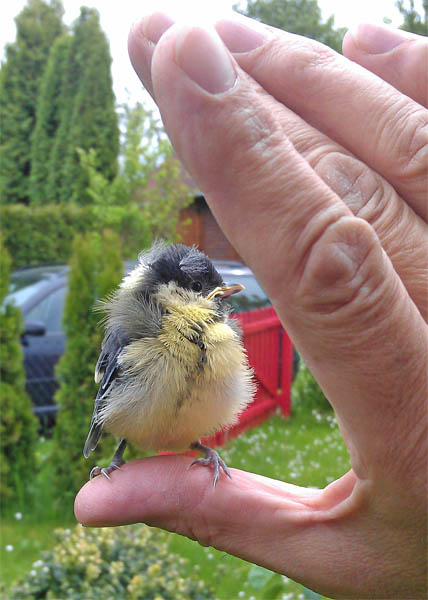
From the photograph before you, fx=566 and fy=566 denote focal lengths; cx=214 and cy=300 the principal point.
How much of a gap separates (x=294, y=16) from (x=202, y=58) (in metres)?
3.60

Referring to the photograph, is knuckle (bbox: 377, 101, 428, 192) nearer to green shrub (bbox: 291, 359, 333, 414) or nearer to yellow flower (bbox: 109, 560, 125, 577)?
yellow flower (bbox: 109, 560, 125, 577)

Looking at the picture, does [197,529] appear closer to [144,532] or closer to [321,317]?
[321,317]

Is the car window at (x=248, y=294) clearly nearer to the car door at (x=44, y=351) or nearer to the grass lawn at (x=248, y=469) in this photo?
the grass lawn at (x=248, y=469)

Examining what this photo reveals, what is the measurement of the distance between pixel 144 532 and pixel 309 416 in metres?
2.88

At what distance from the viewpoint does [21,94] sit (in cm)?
1255

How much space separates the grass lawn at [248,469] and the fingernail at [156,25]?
2702 millimetres

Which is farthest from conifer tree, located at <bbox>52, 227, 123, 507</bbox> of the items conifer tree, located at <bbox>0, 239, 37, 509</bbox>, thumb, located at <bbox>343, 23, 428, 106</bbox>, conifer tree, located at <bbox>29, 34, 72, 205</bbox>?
conifer tree, located at <bbox>29, 34, 72, 205</bbox>

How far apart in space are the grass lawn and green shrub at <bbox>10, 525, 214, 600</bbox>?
0.33 meters

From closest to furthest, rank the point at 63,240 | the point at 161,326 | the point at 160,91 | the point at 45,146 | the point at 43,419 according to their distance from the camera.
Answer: the point at 160,91 < the point at 161,326 < the point at 43,419 < the point at 63,240 < the point at 45,146

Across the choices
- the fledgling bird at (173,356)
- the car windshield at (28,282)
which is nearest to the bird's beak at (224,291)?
the fledgling bird at (173,356)

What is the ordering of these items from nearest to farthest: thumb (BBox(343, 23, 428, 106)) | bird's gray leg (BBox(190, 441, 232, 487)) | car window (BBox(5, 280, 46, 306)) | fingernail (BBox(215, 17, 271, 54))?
fingernail (BBox(215, 17, 271, 54)) → thumb (BBox(343, 23, 428, 106)) → bird's gray leg (BBox(190, 441, 232, 487)) → car window (BBox(5, 280, 46, 306))

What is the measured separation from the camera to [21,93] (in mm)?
12547

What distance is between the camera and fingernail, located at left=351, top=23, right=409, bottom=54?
3.91 feet

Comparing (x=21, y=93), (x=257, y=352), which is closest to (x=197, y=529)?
(x=257, y=352)
